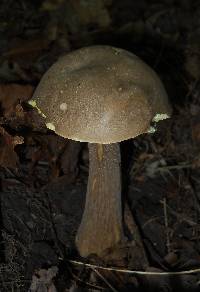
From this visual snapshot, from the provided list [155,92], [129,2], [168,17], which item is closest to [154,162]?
[155,92]

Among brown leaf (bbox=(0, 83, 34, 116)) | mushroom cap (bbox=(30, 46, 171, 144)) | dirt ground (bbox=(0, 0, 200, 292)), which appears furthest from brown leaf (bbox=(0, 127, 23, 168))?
mushroom cap (bbox=(30, 46, 171, 144))

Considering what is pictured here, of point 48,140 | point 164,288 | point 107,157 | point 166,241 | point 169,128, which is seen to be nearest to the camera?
point 107,157

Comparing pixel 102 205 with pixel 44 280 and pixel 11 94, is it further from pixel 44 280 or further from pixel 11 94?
pixel 11 94

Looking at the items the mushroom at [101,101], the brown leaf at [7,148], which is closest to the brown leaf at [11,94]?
the brown leaf at [7,148]

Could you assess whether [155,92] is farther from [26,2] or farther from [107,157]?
[26,2]

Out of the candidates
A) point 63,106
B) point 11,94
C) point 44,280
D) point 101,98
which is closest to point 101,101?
point 101,98

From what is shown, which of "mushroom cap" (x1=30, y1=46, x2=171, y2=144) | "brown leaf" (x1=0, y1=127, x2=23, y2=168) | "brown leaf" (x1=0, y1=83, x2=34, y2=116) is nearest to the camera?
"mushroom cap" (x1=30, y1=46, x2=171, y2=144)

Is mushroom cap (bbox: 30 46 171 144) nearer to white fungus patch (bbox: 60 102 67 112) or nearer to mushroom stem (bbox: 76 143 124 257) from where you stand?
white fungus patch (bbox: 60 102 67 112)
